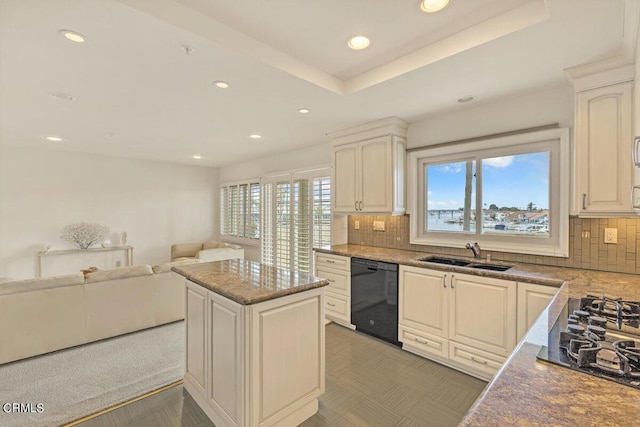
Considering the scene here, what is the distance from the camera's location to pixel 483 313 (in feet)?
8.06

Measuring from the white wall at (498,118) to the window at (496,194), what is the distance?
0.13 m

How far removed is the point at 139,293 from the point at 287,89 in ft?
9.25

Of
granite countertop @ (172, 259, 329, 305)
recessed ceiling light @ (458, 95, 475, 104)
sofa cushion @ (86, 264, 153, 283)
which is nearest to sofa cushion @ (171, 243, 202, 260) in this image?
sofa cushion @ (86, 264, 153, 283)

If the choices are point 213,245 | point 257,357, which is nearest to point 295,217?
point 213,245

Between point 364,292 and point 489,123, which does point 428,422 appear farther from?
point 489,123

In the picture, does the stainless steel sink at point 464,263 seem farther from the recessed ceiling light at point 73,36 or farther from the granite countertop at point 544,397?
the recessed ceiling light at point 73,36

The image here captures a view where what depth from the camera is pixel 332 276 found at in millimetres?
3652

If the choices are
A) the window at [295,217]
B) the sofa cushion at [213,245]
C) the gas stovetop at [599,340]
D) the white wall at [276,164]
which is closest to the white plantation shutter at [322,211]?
the window at [295,217]

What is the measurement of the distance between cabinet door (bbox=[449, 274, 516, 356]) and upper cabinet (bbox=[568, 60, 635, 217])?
879mm

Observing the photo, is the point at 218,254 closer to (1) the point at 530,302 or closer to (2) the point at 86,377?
(2) the point at 86,377

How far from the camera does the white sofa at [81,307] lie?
2.69m

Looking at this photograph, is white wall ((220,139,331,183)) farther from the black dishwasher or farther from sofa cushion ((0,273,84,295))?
sofa cushion ((0,273,84,295))

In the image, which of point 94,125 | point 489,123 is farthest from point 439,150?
point 94,125

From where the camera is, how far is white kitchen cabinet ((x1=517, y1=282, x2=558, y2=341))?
2152mm
